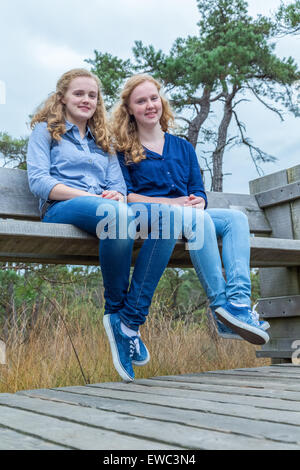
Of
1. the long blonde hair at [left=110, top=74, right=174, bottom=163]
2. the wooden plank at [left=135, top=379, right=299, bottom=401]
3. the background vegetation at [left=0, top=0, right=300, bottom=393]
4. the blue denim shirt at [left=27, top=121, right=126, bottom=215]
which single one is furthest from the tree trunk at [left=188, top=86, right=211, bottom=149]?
the wooden plank at [left=135, top=379, right=299, bottom=401]

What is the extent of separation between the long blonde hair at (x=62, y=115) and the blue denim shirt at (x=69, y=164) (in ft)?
0.11

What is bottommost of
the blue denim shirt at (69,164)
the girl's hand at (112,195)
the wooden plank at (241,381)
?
the wooden plank at (241,381)

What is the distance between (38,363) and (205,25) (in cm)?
912

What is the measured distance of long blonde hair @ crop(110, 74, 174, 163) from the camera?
280cm

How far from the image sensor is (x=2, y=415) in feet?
4.89

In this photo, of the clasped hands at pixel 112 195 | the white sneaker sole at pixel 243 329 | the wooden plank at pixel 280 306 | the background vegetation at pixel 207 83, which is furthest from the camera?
the background vegetation at pixel 207 83

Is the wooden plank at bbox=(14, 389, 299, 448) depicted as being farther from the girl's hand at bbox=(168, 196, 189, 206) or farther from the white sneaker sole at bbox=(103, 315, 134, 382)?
the girl's hand at bbox=(168, 196, 189, 206)

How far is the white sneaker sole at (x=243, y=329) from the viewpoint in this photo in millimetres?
2121

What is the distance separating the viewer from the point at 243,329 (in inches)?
84.0

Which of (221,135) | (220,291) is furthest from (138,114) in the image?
(221,135)

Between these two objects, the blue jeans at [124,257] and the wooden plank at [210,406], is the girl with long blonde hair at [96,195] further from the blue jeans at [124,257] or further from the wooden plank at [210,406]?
the wooden plank at [210,406]

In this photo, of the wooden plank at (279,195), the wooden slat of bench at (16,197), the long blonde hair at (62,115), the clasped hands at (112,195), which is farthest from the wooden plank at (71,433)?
the wooden plank at (279,195)
